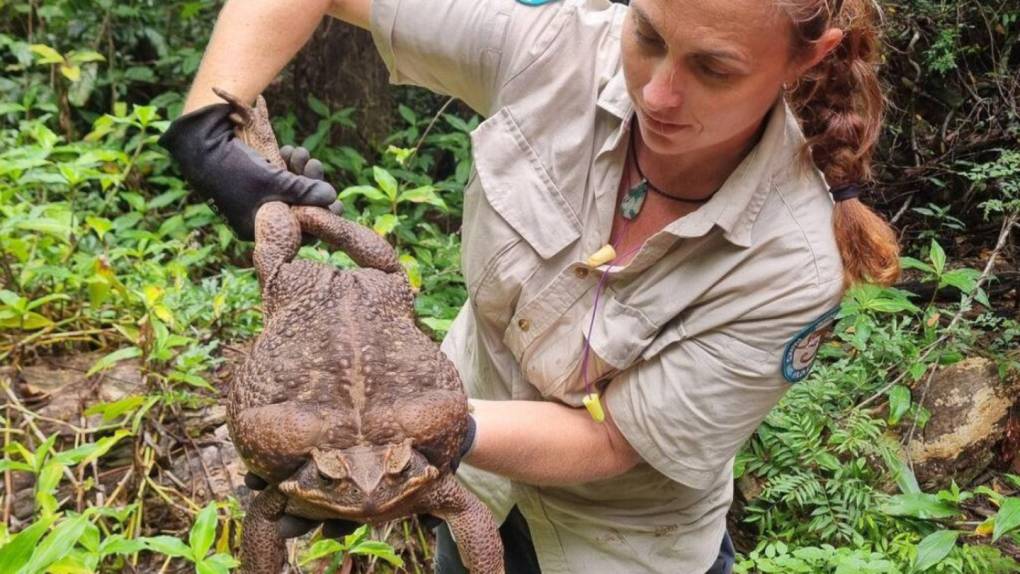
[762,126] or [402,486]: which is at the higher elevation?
[762,126]

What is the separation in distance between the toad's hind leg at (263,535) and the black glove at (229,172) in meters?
0.78

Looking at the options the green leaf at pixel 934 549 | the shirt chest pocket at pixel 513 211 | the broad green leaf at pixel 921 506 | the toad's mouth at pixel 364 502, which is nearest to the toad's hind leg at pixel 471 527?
the toad's mouth at pixel 364 502

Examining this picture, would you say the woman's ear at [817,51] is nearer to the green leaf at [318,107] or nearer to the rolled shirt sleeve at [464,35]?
the rolled shirt sleeve at [464,35]

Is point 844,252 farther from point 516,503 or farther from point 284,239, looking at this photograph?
point 284,239

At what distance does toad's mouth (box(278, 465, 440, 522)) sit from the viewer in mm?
1602

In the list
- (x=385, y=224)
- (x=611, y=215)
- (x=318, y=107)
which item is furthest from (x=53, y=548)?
(x=318, y=107)

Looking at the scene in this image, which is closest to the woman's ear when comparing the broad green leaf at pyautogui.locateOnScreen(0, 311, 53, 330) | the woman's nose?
the woman's nose

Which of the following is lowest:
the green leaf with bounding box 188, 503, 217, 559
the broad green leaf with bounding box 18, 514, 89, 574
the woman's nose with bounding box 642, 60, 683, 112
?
the green leaf with bounding box 188, 503, 217, 559

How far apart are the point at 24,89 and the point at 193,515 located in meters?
3.60

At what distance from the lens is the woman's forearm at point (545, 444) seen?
2.13 metres

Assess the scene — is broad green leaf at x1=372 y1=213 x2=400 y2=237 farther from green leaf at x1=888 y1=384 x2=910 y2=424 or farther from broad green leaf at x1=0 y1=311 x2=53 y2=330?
green leaf at x1=888 y1=384 x2=910 y2=424

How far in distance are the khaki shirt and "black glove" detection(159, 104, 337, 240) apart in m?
0.44

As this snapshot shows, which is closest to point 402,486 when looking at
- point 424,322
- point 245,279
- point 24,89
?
point 424,322

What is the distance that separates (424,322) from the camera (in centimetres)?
373
